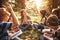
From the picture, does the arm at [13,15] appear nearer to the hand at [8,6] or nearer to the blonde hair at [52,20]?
the hand at [8,6]

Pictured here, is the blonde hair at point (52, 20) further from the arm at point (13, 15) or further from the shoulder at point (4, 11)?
the shoulder at point (4, 11)

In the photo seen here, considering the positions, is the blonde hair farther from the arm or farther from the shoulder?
the shoulder

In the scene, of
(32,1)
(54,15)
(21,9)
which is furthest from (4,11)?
(54,15)

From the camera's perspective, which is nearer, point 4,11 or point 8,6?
point 4,11

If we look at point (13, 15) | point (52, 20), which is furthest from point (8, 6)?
point (52, 20)

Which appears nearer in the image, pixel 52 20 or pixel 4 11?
pixel 4 11

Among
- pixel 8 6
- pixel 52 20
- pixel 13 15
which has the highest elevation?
pixel 8 6

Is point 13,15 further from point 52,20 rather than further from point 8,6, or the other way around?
point 52,20

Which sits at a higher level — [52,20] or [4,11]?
[4,11]

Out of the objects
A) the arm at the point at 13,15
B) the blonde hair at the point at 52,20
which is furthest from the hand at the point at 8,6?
the blonde hair at the point at 52,20

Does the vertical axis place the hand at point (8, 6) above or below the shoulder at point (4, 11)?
above

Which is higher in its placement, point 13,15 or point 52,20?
point 13,15

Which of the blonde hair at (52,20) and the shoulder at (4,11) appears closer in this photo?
the shoulder at (4,11)

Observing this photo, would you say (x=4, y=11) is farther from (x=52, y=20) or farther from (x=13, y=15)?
(x=52, y=20)
